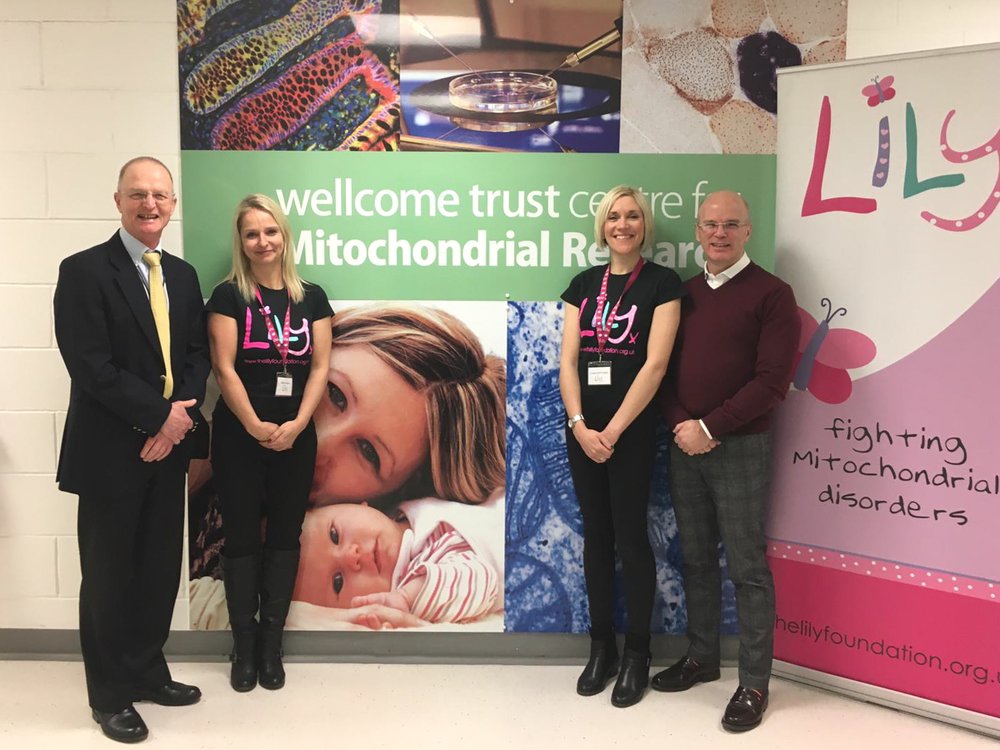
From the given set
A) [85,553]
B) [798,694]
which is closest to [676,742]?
[798,694]

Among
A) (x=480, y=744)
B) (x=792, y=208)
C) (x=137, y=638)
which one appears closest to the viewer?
(x=480, y=744)

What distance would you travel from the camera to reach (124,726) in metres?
2.46

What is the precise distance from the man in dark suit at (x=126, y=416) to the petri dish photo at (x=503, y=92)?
1094 millimetres

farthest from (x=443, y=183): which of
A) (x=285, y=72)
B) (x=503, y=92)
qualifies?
(x=285, y=72)

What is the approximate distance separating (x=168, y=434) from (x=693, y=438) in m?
1.70

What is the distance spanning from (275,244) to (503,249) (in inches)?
33.0

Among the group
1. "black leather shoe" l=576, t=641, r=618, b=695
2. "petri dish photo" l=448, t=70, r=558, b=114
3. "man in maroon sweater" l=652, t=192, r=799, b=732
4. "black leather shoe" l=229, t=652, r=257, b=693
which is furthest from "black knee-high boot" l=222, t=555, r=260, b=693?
"petri dish photo" l=448, t=70, r=558, b=114

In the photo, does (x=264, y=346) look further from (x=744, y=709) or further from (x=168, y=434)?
(x=744, y=709)

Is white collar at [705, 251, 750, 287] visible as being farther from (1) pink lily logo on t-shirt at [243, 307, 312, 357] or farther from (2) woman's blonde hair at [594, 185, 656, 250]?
(1) pink lily logo on t-shirt at [243, 307, 312, 357]

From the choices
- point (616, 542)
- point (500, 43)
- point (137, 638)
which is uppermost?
point (500, 43)

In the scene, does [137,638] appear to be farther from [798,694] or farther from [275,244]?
[798,694]

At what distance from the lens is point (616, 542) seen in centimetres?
277

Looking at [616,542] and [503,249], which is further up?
[503,249]

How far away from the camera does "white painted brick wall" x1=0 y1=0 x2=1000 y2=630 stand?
110 inches
